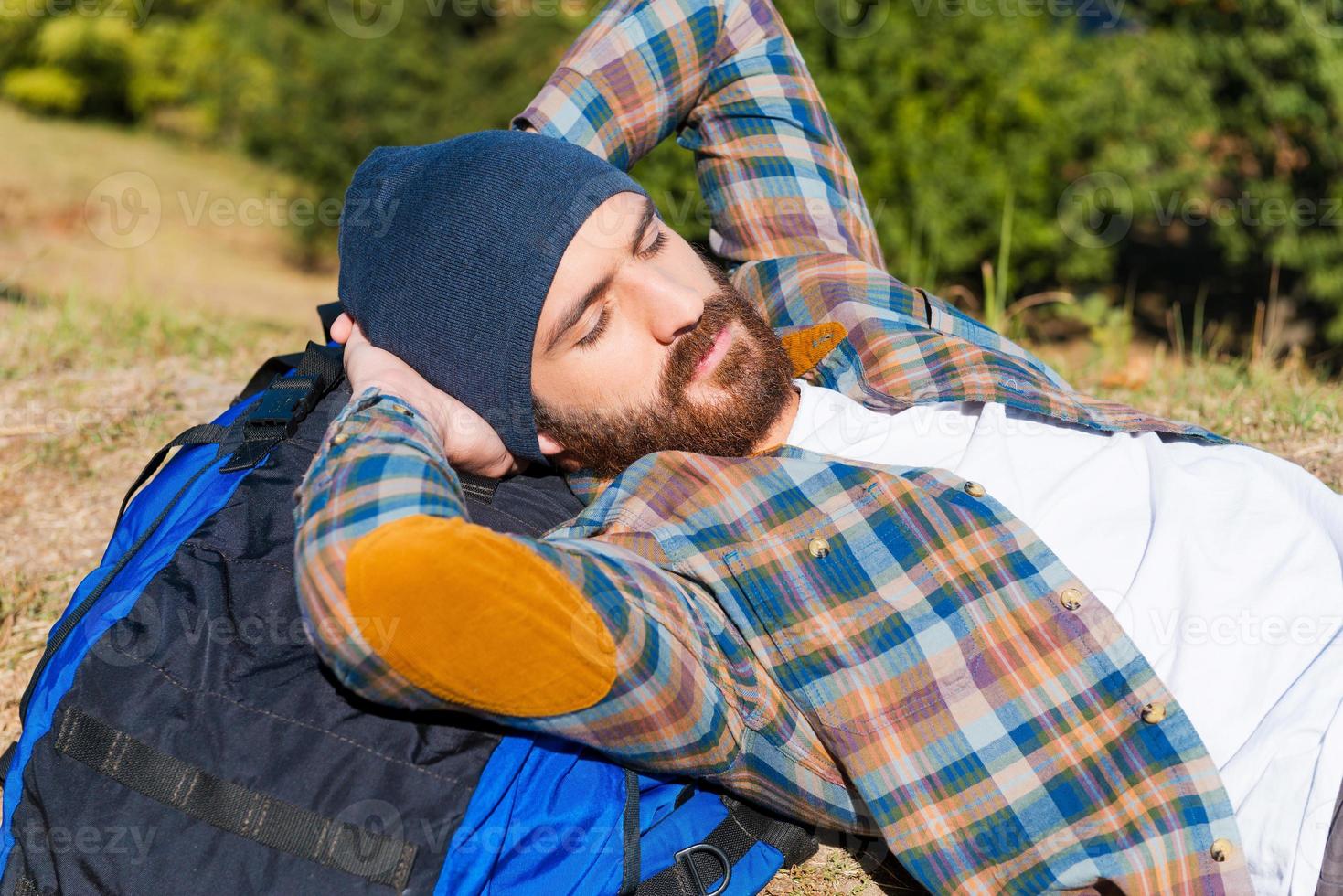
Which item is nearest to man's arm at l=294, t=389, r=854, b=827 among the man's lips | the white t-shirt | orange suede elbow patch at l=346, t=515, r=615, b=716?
orange suede elbow patch at l=346, t=515, r=615, b=716

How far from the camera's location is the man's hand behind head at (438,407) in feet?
7.33

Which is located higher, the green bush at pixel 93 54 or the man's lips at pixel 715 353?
the man's lips at pixel 715 353

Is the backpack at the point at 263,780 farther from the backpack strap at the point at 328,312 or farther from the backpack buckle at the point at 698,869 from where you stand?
the backpack strap at the point at 328,312

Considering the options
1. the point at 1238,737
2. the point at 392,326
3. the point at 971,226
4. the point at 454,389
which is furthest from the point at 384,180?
the point at 971,226

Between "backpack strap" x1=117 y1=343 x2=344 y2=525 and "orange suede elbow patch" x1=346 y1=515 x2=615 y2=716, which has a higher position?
"orange suede elbow patch" x1=346 y1=515 x2=615 y2=716

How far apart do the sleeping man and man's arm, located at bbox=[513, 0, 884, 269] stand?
416mm

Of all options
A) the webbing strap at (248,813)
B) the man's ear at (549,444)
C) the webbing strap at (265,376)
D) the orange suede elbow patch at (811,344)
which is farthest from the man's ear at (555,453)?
the webbing strap at (248,813)

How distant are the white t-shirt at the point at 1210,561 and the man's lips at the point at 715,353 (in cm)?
25

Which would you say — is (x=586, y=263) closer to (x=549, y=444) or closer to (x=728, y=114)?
(x=549, y=444)

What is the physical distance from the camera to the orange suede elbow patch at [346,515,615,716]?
1671 millimetres

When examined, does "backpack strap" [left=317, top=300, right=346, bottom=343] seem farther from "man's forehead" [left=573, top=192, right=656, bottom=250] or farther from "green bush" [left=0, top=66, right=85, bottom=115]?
"green bush" [left=0, top=66, right=85, bottom=115]

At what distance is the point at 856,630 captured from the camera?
204 cm

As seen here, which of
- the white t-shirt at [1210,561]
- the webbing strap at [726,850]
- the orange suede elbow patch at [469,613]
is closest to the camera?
the orange suede elbow patch at [469,613]

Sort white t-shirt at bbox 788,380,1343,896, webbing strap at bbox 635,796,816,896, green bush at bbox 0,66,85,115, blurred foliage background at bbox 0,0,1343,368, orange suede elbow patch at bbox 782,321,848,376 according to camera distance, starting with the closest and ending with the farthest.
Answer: white t-shirt at bbox 788,380,1343,896 < webbing strap at bbox 635,796,816,896 < orange suede elbow patch at bbox 782,321,848,376 < blurred foliage background at bbox 0,0,1343,368 < green bush at bbox 0,66,85,115
